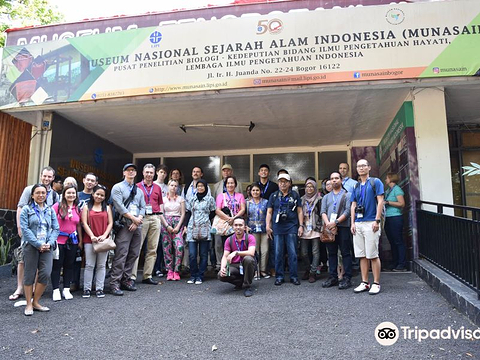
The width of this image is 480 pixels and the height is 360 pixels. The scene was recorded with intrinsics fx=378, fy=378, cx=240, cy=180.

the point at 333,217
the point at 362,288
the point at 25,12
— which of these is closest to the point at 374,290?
the point at 362,288

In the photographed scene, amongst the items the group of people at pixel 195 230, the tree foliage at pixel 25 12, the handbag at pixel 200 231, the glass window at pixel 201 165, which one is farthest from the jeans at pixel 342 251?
the tree foliage at pixel 25 12

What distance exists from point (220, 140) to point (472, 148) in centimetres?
581

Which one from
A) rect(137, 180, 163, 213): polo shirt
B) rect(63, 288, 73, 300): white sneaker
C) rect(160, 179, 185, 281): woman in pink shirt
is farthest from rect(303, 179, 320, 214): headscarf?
rect(63, 288, 73, 300): white sneaker

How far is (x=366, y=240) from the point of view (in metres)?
5.05

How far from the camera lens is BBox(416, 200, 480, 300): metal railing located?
3959 millimetres

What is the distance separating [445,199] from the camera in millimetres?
6195

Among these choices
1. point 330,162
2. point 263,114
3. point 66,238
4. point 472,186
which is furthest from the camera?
point 330,162

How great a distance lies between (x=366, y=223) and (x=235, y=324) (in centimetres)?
233

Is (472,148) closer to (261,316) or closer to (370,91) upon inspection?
(370,91)

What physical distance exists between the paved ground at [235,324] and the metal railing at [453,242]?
405mm

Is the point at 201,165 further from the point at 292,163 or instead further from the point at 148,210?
the point at 148,210

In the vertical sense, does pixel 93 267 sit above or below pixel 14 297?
above

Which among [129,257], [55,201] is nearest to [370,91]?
[129,257]

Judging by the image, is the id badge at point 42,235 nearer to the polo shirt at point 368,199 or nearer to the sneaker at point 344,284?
the sneaker at point 344,284
